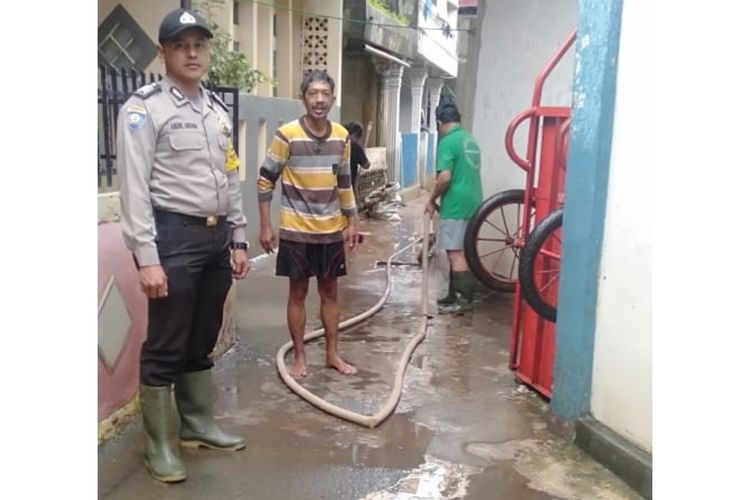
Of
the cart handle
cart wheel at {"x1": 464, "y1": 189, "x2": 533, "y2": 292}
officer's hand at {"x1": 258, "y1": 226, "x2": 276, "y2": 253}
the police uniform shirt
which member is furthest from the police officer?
cart wheel at {"x1": 464, "y1": 189, "x2": 533, "y2": 292}

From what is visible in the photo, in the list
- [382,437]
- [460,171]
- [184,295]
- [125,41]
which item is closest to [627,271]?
[382,437]

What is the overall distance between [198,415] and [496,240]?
4.10 metres

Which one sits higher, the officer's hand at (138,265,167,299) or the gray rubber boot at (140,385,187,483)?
the officer's hand at (138,265,167,299)

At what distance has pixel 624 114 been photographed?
11.1 ft

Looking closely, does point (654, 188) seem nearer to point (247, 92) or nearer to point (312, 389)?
point (312, 389)

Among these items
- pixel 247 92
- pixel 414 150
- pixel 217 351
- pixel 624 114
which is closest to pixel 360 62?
pixel 414 150

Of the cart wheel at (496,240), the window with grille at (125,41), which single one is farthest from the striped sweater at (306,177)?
the window with grille at (125,41)

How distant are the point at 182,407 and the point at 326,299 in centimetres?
139

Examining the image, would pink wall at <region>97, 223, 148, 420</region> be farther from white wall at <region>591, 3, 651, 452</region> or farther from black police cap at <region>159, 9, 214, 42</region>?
white wall at <region>591, 3, 651, 452</region>

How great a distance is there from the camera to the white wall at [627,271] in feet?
10.7

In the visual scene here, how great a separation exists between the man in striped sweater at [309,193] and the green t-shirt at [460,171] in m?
1.91

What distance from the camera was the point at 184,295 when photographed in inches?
128

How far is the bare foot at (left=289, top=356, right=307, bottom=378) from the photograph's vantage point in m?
4.75

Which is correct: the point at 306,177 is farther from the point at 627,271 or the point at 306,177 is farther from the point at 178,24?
the point at 627,271
